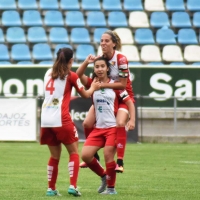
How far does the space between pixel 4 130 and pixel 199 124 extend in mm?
5442

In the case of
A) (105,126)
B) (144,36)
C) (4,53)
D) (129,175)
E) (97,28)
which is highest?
(97,28)

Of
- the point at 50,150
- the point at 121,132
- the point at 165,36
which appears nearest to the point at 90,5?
the point at 165,36

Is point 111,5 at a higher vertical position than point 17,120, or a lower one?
higher

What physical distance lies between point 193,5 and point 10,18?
6.45m

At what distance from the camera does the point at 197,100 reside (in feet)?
68.9

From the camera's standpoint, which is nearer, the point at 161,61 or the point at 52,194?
the point at 52,194

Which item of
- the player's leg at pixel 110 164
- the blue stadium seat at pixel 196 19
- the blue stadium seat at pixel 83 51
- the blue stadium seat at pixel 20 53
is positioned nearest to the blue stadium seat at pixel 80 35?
the blue stadium seat at pixel 83 51

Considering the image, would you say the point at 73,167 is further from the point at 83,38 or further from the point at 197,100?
the point at 83,38

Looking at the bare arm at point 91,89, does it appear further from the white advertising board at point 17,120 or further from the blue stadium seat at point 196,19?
the blue stadium seat at point 196,19

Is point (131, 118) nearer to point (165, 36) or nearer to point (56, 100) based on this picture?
point (56, 100)

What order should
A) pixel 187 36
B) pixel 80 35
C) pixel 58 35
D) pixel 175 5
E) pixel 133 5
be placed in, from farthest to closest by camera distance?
1. pixel 175 5
2. pixel 133 5
3. pixel 187 36
4. pixel 80 35
5. pixel 58 35

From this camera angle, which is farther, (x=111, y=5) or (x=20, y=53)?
(x=111, y=5)

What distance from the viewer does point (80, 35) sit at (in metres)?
24.6

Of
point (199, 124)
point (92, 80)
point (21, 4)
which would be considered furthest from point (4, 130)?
point (92, 80)
